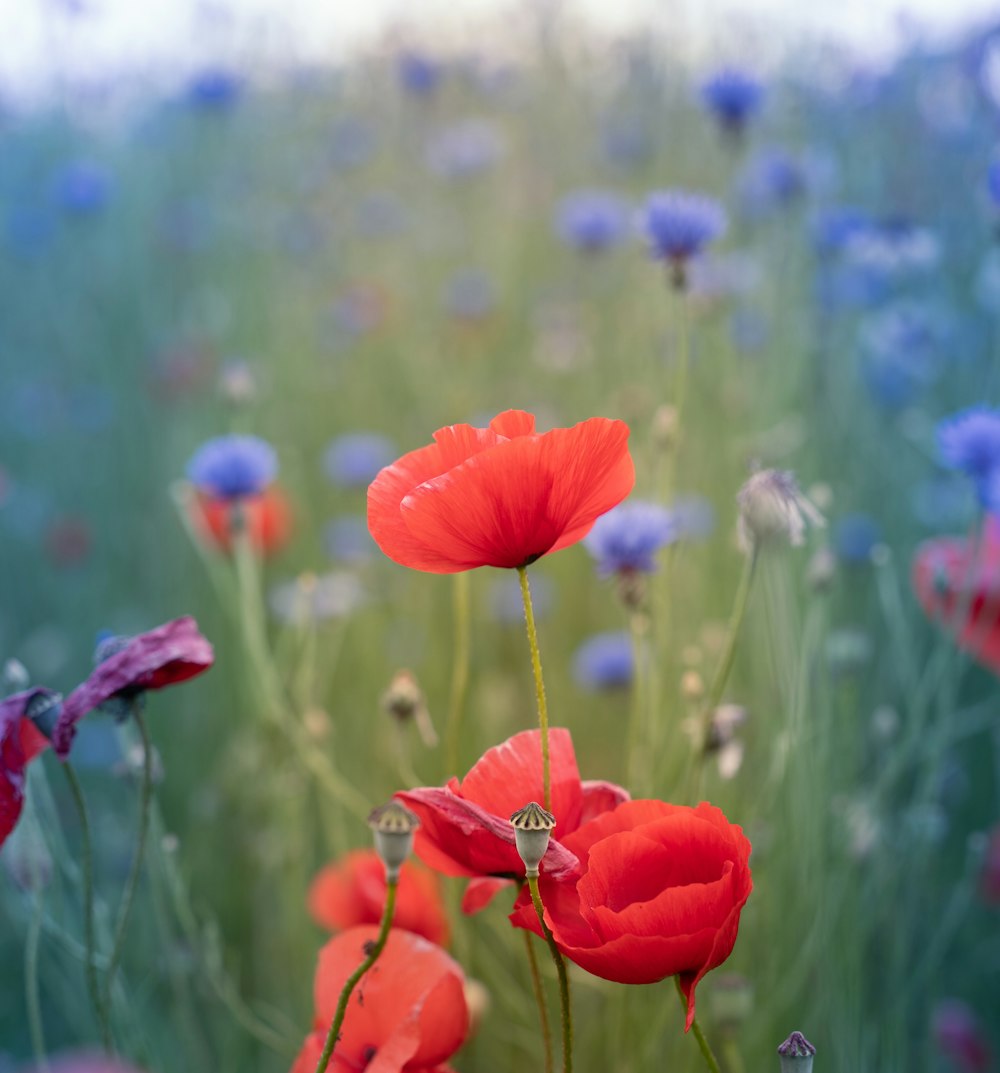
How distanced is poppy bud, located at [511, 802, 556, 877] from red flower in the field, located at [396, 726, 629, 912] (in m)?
0.02

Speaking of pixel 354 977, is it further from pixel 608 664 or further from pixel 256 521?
pixel 256 521

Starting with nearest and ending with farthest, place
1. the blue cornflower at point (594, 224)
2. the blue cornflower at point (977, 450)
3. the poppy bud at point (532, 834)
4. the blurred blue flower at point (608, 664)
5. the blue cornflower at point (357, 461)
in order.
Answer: the poppy bud at point (532, 834) < the blue cornflower at point (977, 450) < the blurred blue flower at point (608, 664) < the blue cornflower at point (357, 461) < the blue cornflower at point (594, 224)

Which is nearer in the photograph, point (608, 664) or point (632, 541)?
point (632, 541)

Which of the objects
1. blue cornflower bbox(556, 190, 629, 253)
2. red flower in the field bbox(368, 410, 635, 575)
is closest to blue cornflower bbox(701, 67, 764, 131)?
blue cornflower bbox(556, 190, 629, 253)

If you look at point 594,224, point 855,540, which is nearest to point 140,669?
point 855,540

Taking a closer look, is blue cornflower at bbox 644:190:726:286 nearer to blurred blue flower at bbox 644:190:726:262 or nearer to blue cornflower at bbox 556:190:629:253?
blurred blue flower at bbox 644:190:726:262

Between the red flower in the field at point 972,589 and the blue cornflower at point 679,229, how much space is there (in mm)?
281

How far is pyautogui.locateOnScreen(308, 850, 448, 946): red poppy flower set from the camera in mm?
514

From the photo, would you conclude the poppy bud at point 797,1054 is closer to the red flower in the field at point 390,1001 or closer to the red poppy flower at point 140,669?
the red flower in the field at point 390,1001

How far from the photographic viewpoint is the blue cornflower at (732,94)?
1243 millimetres

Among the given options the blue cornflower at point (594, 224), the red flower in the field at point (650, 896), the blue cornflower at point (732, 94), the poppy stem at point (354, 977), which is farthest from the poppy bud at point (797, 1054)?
the blue cornflower at point (594, 224)

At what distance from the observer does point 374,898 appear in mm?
529

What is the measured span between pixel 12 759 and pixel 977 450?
55 centimetres

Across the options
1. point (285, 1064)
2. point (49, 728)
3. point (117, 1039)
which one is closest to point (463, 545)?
point (49, 728)
